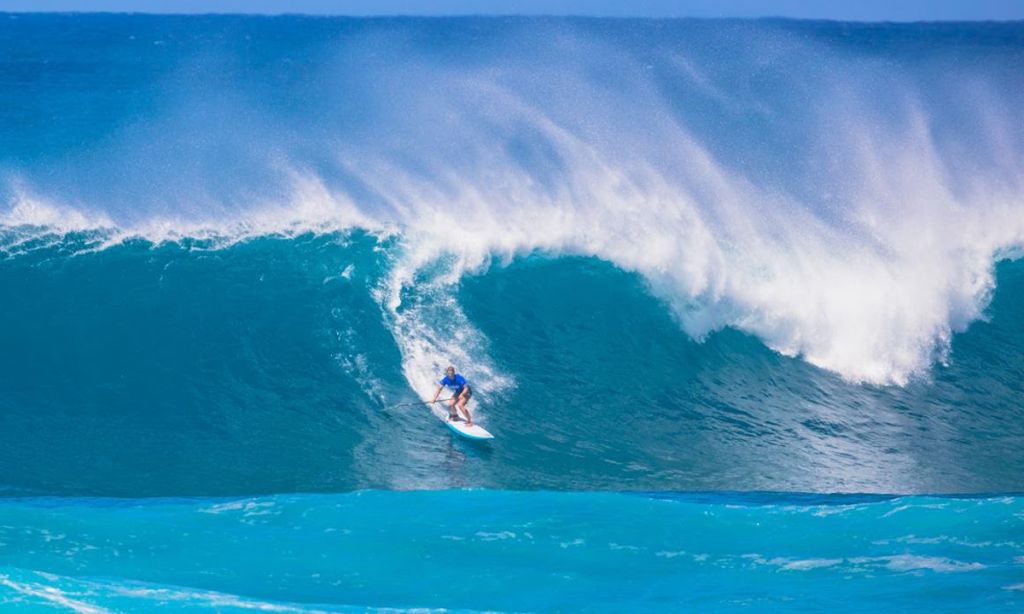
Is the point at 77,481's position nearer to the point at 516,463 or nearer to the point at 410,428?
the point at 410,428

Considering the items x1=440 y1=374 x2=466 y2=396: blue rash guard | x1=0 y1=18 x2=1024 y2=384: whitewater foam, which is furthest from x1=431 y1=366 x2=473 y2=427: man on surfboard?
x1=0 y1=18 x2=1024 y2=384: whitewater foam

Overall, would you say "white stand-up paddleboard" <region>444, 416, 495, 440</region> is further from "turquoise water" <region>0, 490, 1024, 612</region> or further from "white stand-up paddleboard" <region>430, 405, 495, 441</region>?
"turquoise water" <region>0, 490, 1024, 612</region>

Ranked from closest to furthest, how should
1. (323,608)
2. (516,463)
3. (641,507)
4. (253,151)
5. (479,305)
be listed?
(323,608) < (641,507) < (516,463) < (479,305) < (253,151)

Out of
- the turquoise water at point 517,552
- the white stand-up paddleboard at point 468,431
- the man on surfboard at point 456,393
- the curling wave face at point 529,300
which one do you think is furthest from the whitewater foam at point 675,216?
the turquoise water at point 517,552

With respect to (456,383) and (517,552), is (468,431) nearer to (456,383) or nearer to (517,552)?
(456,383)

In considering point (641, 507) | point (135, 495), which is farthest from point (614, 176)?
point (135, 495)

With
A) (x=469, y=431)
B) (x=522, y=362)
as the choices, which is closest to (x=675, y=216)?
(x=522, y=362)

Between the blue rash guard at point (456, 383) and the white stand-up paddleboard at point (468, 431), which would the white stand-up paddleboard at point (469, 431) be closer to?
the white stand-up paddleboard at point (468, 431)
